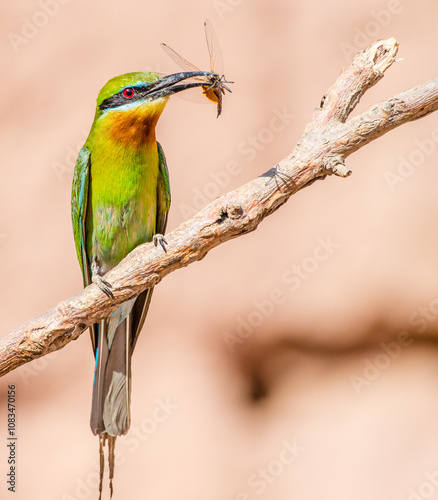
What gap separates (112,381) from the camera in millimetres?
2643

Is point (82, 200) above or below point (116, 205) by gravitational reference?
above

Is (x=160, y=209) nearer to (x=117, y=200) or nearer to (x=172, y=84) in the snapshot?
(x=117, y=200)

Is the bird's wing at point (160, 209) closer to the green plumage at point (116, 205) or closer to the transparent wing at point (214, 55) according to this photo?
the green plumage at point (116, 205)

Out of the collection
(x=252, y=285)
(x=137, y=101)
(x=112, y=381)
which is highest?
(x=137, y=101)

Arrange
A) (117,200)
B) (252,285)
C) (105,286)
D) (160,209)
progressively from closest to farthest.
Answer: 1. (105,286)
2. (117,200)
3. (160,209)
4. (252,285)

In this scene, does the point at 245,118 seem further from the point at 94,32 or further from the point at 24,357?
the point at 24,357

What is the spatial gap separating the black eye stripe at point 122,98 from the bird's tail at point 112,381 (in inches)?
34.1

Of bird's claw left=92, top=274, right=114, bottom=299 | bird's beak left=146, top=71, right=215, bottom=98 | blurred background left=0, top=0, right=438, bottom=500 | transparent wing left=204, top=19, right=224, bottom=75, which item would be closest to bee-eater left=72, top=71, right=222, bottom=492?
bird's beak left=146, top=71, right=215, bottom=98

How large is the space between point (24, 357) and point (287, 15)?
10.3 ft

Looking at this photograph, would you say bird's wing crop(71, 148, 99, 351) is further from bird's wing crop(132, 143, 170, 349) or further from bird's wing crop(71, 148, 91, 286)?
bird's wing crop(132, 143, 170, 349)

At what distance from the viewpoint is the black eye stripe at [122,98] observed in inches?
98.9

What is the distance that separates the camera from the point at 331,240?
390 centimetres

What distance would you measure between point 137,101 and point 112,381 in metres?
1.18

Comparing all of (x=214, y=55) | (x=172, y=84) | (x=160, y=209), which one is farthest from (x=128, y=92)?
(x=160, y=209)
